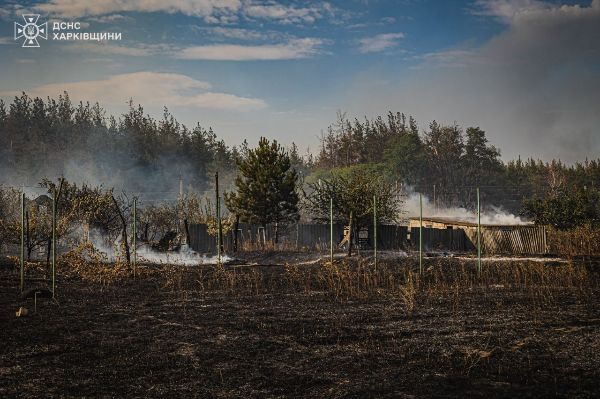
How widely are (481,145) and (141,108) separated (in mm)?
55713

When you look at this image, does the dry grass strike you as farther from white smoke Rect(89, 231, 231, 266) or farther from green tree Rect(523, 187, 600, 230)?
green tree Rect(523, 187, 600, 230)

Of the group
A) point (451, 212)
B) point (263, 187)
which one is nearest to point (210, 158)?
point (451, 212)

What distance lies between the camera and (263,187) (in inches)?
1228

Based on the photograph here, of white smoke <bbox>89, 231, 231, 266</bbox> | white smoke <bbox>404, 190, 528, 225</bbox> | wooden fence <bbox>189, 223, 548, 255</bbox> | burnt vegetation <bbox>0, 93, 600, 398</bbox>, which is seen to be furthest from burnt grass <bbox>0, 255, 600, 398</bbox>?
white smoke <bbox>404, 190, 528, 225</bbox>

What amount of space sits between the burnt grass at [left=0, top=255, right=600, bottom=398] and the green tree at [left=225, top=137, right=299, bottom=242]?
633 inches

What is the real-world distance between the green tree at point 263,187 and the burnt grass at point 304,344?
1607 cm

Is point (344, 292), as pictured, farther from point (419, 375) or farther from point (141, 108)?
point (141, 108)

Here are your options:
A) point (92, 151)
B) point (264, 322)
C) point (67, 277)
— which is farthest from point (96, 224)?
point (92, 151)

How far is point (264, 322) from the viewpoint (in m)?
11.4

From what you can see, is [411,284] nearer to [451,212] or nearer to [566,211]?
[566,211]

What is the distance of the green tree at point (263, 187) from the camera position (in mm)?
31297

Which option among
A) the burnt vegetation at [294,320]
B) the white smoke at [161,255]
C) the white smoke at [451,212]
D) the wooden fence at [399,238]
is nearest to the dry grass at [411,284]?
the burnt vegetation at [294,320]

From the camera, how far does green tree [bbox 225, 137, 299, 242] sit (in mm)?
31297

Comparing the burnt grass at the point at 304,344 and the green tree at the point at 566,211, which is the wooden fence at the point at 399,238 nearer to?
the green tree at the point at 566,211
